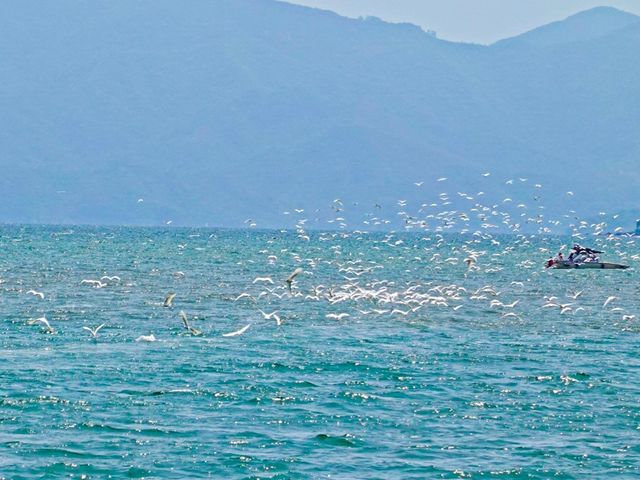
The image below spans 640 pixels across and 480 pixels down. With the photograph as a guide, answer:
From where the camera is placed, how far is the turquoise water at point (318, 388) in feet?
101

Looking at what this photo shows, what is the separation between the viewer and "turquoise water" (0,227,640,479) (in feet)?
101

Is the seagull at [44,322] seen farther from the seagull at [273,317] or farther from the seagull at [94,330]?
the seagull at [273,317]

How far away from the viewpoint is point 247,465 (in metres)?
30.2

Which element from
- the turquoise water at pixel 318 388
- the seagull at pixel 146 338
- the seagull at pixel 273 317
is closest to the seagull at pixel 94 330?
the turquoise water at pixel 318 388

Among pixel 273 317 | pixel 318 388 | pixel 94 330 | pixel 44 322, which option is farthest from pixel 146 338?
pixel 273 317

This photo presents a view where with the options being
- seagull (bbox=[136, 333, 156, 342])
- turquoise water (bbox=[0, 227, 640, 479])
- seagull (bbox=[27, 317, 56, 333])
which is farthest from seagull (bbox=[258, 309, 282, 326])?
A: seagull (bbox=[27, 317, 56, 333])

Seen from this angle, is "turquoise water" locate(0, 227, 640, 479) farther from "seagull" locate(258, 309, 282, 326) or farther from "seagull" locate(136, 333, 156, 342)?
"seagull" locate(136, 333, 156, 342)

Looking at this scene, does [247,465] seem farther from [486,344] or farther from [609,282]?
[609,282]

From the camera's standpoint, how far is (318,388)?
4006 cm

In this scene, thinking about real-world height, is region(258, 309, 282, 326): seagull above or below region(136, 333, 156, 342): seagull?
above

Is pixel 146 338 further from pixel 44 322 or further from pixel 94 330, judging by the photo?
pixel 44 322

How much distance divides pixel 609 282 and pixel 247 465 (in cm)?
7615

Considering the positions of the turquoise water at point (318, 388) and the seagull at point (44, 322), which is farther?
the seagull at point (44, 322)

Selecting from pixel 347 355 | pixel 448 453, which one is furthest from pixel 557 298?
pixel 448 453
